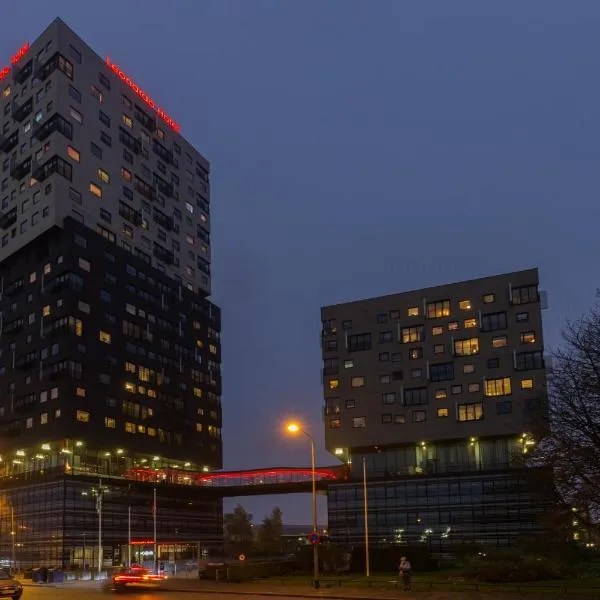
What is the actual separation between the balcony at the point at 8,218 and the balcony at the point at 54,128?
13435 mm

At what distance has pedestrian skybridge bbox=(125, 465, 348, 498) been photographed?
416ft

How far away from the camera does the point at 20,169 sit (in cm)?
12750

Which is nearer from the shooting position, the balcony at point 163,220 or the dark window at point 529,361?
the dark window at point 529,361

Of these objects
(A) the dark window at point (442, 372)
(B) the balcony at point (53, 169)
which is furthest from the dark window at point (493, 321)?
(B) the balcony at point (53, 169)

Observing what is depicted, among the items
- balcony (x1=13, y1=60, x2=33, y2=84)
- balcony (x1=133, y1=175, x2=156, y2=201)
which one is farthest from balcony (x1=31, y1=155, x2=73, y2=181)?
balcony (x1=13, y1=60, x2=33, y2=84)

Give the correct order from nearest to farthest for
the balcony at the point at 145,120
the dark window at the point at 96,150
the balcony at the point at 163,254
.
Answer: the dark window at the point at 96,150 → the balcony at the point at 163,254 → the balcony at the point at 145,120

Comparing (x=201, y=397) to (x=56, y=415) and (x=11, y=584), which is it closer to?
(x=56, y=415)

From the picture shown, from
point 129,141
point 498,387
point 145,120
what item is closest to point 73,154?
point 129,141

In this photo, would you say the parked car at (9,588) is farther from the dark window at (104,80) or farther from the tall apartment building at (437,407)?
the dark window at (104,80)

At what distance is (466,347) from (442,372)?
461 cm

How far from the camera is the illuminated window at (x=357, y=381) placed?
107 metres

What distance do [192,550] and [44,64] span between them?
285 feet

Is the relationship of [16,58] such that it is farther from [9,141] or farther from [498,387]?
[498,387]

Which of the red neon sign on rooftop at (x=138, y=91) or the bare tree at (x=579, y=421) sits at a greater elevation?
the red neon sign on rooftop at (x=138, y=91)
